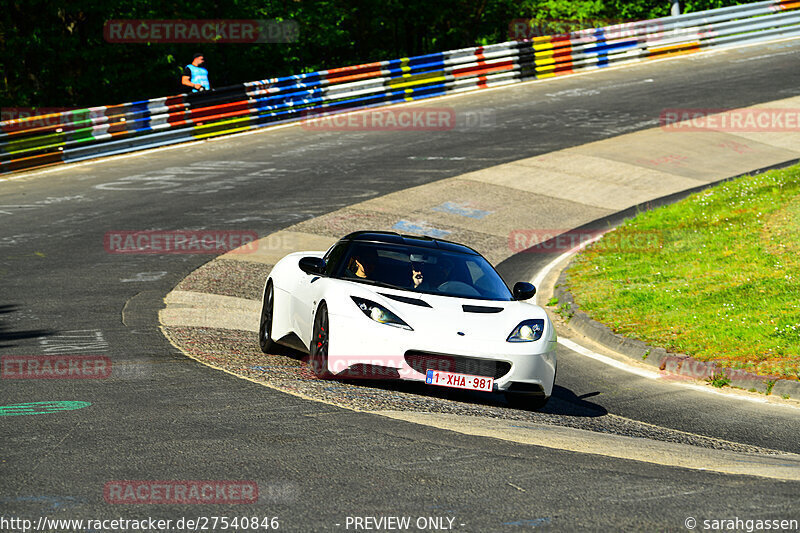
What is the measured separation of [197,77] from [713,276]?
15.9 metres

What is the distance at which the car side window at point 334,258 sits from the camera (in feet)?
30.9

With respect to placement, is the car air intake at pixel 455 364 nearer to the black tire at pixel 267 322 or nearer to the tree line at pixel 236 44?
the black tire at pixel 267 322

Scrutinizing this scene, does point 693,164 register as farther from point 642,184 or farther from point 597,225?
point 597,225

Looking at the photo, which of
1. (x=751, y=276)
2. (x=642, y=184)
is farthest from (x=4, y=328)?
(x=642, y=184)

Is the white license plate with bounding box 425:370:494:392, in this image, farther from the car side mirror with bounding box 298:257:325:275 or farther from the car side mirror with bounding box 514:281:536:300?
the car side mirror with bounding box 298:257:325:275

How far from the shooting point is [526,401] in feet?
28.3

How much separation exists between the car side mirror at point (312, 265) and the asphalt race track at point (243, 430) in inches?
56.3

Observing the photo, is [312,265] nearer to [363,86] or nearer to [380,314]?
[380,314]

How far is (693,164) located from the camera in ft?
72.7

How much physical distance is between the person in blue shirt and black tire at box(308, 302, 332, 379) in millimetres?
17592

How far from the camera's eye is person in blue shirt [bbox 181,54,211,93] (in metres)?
25.0

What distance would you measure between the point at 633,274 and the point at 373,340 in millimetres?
7490

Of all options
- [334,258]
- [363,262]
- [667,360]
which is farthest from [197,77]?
[667,360]

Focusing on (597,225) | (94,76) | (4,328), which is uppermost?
(94,76)
